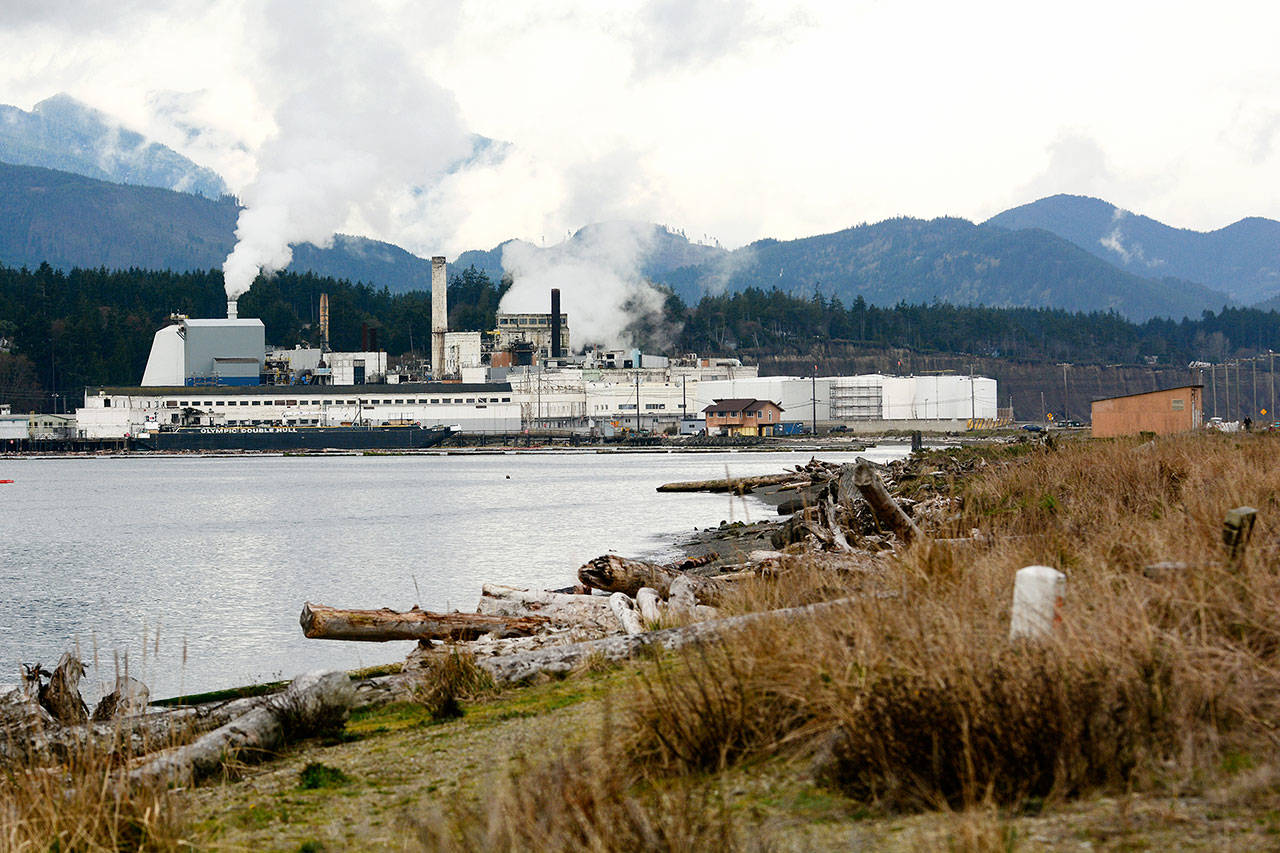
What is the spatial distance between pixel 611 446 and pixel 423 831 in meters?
101

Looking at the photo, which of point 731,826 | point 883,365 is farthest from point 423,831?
point 883,365

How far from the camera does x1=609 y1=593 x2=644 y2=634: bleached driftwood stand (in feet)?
29.9

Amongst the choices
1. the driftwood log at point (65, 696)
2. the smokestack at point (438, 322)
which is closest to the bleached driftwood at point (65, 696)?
the driftwood log at point (65, 696)

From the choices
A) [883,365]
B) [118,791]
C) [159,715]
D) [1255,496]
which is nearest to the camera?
[118,791]

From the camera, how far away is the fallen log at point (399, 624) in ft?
33.8

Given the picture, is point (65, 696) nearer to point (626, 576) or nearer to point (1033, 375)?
point (626, 576)

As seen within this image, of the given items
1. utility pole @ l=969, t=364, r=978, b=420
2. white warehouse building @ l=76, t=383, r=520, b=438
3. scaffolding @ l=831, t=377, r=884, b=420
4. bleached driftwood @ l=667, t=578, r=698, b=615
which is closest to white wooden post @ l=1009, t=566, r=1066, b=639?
bleached driftwood @ l=667, t=578, r=698, b=615

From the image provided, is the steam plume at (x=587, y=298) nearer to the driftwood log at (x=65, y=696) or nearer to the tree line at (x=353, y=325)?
the tree line at (x=353, y=325)

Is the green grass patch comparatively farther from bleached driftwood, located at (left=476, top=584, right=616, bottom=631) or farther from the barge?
the barge

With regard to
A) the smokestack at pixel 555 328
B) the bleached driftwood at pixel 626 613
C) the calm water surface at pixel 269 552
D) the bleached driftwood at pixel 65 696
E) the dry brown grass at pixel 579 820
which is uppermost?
the smokestack at pixel 555 328

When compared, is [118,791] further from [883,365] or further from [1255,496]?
[883,365]

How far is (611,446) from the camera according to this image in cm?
10431

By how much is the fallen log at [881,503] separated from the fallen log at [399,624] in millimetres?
3632

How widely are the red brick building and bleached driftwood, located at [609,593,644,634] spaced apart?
96.3 meters
